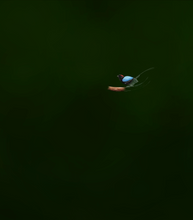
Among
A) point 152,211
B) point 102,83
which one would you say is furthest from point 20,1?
point 152,211

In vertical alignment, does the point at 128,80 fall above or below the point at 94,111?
above

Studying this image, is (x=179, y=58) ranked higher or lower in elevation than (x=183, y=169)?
higher

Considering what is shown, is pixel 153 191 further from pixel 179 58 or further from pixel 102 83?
pixel 179 58

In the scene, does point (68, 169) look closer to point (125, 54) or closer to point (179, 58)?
point (125, 54)

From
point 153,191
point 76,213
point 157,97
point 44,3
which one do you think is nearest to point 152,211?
point 153,191

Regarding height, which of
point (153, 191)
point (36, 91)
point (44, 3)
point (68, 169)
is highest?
point (44, 3)

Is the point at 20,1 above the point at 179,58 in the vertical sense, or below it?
above
